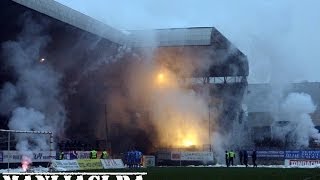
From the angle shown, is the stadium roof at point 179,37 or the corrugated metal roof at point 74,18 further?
the stadium roof at point 179,37

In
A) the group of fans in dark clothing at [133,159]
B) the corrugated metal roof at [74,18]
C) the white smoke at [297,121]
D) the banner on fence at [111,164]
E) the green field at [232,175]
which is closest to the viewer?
the green field at [232,175]

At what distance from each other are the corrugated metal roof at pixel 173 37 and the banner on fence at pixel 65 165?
49.2 ft

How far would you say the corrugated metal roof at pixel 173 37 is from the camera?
2046 inches

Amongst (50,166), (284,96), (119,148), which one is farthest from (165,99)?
(50,166)

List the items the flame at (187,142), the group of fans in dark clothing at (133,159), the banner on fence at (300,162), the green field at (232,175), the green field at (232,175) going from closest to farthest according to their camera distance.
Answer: the green field at (232,175)
the green field at (232,175)
the group of fans in dark clothing at (133,159)
the banner on fence at (300,162)
the flame at (187,142)

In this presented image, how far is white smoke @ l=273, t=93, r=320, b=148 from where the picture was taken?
228ft

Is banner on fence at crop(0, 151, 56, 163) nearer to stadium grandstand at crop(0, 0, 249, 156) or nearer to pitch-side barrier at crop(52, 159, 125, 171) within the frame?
pitch-side barrier at crop(52, 159, 125, 171)

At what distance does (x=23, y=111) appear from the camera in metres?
42.7

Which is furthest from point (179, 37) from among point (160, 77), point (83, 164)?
point (83, 164)

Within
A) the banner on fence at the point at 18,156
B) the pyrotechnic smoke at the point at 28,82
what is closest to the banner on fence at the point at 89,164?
the pyrotechnic smoke at the point at 28,82

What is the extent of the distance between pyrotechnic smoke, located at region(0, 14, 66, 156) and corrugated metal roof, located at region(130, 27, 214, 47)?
8.44 meters

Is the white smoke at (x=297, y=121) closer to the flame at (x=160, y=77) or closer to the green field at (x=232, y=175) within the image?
the flame at (x=160, y=77)

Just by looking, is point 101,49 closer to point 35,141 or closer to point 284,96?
point 35,141

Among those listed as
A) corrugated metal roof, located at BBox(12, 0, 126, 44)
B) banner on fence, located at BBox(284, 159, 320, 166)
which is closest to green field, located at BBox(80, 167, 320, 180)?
corrugated metal roof, located at BBox(12, 0, 126, 44)
